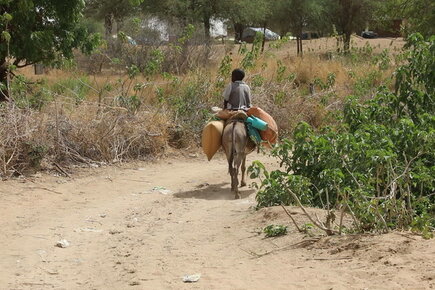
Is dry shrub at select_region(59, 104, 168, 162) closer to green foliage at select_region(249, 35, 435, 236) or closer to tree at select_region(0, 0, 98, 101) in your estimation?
tree at select_region(0, 0, 98, 101)

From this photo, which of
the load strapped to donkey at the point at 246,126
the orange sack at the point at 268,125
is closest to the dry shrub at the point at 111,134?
the load strapped to donkey at the point at 246,126

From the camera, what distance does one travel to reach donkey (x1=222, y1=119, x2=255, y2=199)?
34.7 feet

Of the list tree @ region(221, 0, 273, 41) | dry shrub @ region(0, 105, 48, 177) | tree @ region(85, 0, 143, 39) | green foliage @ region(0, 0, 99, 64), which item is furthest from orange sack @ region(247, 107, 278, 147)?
tree @ region(85, 0, 143, 39)

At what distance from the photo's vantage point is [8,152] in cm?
1164

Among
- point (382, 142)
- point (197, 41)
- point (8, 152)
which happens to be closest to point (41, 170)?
point (8, 152)

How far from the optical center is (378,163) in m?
7.07

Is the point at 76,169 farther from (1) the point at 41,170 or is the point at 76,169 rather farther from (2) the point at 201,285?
(2) the point at 201,285

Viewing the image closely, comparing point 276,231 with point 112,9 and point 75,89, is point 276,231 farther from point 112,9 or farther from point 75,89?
point 112,9

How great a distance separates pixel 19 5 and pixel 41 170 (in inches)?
128

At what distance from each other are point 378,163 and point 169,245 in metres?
2.43

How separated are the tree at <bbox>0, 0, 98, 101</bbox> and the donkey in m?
4.72

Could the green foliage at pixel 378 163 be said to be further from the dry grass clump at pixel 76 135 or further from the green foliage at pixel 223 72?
the green foliage at pixel 223 72

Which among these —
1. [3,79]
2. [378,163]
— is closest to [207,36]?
[3,79]

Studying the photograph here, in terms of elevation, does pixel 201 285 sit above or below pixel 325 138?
below
